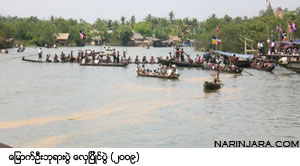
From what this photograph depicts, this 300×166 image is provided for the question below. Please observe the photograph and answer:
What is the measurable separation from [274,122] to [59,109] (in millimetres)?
13190

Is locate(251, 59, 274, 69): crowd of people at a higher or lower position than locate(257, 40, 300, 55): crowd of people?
lower

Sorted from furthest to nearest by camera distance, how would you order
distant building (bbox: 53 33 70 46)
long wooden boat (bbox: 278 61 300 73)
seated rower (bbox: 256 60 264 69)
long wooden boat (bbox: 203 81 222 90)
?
distant building (bbox: 53 33 70 46) < seated rower (bbox: 256 60 264 69) < long wooden boat (bbox: 278 61 300 73) < long wooden boat (bbox: 203 81 222 90)

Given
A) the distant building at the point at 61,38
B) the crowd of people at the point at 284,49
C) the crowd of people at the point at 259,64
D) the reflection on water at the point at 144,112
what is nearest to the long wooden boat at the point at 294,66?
the crowd of people at the point at 259,64

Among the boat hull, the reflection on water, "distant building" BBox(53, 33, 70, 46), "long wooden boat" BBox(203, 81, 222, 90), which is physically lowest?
the reflection on water

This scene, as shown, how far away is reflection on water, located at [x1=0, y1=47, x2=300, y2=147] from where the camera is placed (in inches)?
852

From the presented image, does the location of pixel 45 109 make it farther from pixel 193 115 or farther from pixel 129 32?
pixel 129 32

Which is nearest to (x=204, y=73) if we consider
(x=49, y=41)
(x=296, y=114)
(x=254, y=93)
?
(x=254, y=93)

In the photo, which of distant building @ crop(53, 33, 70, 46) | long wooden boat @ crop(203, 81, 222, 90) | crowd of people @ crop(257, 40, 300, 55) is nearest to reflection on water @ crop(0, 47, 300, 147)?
long wooden boat @ crop(203, 81, 222, 90)

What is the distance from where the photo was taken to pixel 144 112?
27.9 m

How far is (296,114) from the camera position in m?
27.4

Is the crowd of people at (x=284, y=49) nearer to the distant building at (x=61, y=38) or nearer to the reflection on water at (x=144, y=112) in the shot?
the reflection on water at (x=144, y=112)

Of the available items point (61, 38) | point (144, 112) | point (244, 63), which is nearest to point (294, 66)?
point (244, 63)

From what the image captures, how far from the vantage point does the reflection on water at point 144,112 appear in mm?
21641

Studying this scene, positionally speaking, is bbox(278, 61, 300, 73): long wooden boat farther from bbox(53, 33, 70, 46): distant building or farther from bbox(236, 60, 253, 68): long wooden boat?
bbox(53, 33, 70, 46): distant building
